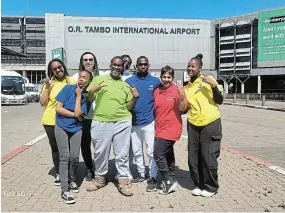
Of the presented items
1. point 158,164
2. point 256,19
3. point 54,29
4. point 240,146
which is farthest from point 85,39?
point 158,164

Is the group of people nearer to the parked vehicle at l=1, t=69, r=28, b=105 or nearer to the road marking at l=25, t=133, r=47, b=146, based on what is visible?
the road marking at l=25, t=133, r=47, b=146

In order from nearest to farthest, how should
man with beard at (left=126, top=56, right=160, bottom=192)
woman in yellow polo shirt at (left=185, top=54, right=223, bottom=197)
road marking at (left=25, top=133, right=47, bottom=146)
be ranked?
woman in yellow polo shirt at (left=185, top=54, right=223, bottom=197)
man with beard at (left=126, top=56, right=160, bottom=192)
road marking at (left=25, top=133, right=47, bottom=146)

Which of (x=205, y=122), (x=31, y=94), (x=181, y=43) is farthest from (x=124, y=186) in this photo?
(x=181, y=43)

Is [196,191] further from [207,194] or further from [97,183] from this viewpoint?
[97,183]

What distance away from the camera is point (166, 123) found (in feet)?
17.4

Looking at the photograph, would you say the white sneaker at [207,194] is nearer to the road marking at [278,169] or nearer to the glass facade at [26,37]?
the road marking at [278,169]

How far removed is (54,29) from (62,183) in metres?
61.7

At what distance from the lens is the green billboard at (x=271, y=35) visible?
58250mm

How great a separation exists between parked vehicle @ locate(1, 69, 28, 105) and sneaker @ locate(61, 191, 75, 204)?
2976 centimetres

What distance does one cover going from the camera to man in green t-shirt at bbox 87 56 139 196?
519 centimetres

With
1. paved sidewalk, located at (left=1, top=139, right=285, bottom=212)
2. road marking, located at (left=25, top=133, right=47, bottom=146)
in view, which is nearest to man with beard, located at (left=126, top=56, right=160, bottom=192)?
paved sidewalk, located at (left=1, top=139, right=285, bottom=212)

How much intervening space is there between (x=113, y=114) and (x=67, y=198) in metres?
1.25

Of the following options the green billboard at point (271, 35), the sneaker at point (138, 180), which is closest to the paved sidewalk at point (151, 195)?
the sneaker at point (138, 180)

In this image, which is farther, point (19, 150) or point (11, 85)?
point (11, 85)
